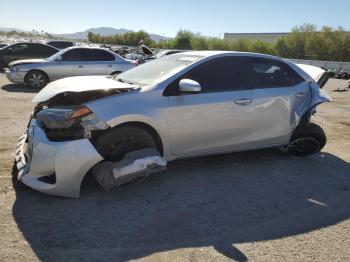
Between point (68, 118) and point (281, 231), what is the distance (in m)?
2.46

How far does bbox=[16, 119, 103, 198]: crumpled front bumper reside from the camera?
3904 millimetres

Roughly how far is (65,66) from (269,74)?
29.7 ft

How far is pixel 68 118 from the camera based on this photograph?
4.07 meters

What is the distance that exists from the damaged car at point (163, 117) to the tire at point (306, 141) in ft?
0.05

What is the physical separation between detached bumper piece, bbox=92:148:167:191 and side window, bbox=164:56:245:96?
3.39 ft

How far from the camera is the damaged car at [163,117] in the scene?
4.05 m

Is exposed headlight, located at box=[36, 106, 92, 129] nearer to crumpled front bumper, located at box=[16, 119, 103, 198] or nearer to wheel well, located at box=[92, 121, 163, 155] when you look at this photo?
crumpled front bumper, located at box=[16, 119, 103, 198]

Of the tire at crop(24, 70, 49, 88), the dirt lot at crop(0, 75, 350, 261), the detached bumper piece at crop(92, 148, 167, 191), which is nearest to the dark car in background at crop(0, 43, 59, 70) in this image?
the tire at crop(24, 70, 49, 88)

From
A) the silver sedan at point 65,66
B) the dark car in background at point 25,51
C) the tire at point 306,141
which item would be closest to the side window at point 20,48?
the dark car in background at point 25,51

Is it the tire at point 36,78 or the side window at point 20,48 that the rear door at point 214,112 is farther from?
the side window at point 20,48

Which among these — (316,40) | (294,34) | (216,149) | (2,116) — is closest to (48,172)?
(216,149)

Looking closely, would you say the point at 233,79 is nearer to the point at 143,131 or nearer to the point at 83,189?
the point at 143,131

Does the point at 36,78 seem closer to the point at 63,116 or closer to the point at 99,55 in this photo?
the point at 99,55

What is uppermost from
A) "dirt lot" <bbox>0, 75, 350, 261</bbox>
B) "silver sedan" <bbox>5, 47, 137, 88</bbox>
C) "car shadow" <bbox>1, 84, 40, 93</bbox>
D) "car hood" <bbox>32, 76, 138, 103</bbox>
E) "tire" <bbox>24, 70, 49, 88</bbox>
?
"car hood" <bbox>32, 76, 138, 103</bbox>
